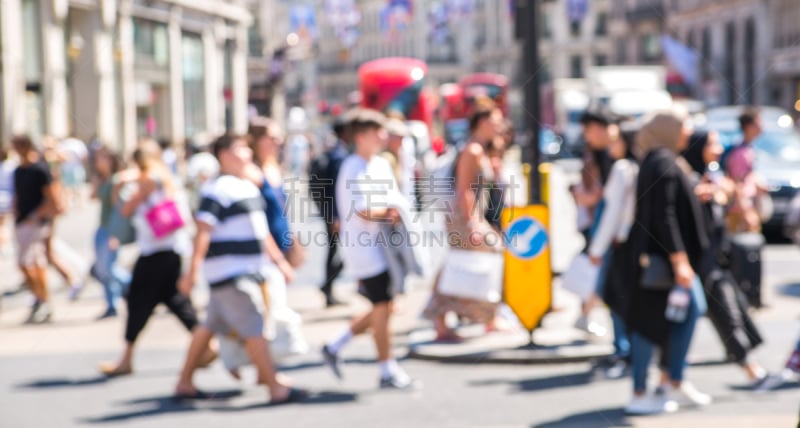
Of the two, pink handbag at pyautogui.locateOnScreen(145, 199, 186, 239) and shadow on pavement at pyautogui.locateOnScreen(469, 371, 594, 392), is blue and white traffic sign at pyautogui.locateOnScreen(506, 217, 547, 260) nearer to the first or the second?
shadow on pavement at pyautogui.locateOnScreen(469, 371, 594, 392)

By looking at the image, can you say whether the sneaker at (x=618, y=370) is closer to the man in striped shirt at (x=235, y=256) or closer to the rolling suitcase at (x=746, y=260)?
the man in striped shirt at (x=235, y=256)

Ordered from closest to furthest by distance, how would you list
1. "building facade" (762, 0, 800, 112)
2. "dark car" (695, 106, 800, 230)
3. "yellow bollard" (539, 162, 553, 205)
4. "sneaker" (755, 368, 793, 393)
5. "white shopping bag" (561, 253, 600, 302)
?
"sneaker" (755, 368, 793, 393) < "white shopping bag" (561, 253, 600, 302) < "yellow bollard" (539, 162, 553, 205) < "dark car" (695, 106, 800, 230) < "building facade" (762, 0, 800, 112)

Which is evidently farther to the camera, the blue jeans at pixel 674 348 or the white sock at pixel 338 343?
the white sock at pixel 338 343

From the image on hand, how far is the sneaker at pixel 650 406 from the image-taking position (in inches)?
278

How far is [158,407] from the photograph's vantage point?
7.62 m

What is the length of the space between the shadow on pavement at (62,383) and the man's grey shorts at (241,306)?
1331 millimetres

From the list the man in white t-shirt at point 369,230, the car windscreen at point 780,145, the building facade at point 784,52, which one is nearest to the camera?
the man in white t-shirt at point 369,230

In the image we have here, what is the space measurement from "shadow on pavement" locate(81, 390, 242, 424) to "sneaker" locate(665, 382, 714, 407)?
105 inches

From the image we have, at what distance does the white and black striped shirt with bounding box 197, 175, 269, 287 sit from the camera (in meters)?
7.51

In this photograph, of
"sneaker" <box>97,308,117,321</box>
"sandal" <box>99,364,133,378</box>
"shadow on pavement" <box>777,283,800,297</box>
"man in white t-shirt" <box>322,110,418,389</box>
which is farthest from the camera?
"shadow on pavement" <box>777,283,800,297</box>

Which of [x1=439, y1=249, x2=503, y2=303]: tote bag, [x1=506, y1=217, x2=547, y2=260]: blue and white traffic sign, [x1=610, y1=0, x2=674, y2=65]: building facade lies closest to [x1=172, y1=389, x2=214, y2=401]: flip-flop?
[x1=439, y1=249, x2=503, y2=303]: tote bag

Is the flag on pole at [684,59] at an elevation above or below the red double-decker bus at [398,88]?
above

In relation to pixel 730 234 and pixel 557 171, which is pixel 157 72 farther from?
pixel 730 234

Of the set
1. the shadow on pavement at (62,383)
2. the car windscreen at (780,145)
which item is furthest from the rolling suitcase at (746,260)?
the car windscreen at (780,145)
